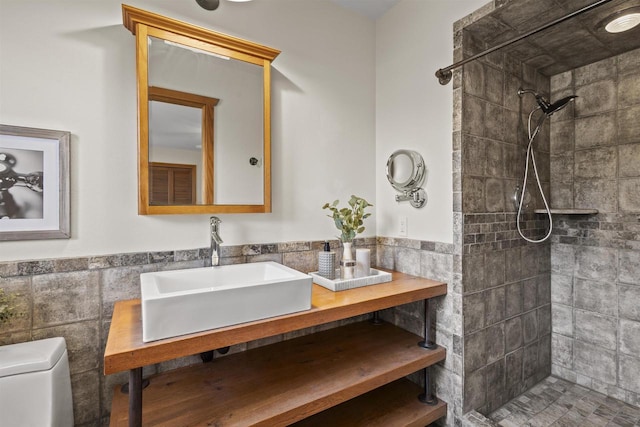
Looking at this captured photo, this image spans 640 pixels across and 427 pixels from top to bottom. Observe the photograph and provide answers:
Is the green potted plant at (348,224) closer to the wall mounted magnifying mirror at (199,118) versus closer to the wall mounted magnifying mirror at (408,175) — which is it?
the wall mounted magnifying mirror at (408,175)

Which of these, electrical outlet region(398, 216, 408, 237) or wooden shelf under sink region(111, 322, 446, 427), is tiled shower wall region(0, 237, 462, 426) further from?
Result: electrical outlet region(398, 216, 408, 237)

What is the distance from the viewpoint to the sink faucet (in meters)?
1.59

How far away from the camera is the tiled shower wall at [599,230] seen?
1893 mm

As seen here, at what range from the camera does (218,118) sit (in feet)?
5.51

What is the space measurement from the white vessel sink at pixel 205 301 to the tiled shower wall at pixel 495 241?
3.20ft

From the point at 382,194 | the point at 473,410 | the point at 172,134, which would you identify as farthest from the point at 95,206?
the point at 473,410

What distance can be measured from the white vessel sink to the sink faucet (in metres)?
0.09

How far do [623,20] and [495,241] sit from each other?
1243 mm

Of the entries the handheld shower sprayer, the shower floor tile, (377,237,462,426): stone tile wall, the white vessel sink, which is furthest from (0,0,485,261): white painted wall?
the shower floor tile

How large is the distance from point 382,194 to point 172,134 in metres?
1.37

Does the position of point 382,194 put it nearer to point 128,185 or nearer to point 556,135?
point 556,135

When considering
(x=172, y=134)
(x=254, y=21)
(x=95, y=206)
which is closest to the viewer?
(x=95, y=206)

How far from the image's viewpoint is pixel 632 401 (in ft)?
6.11

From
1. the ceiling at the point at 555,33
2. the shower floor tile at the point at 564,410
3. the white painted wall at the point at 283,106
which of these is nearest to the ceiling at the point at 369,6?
the white painted wall at the point at 283,106
